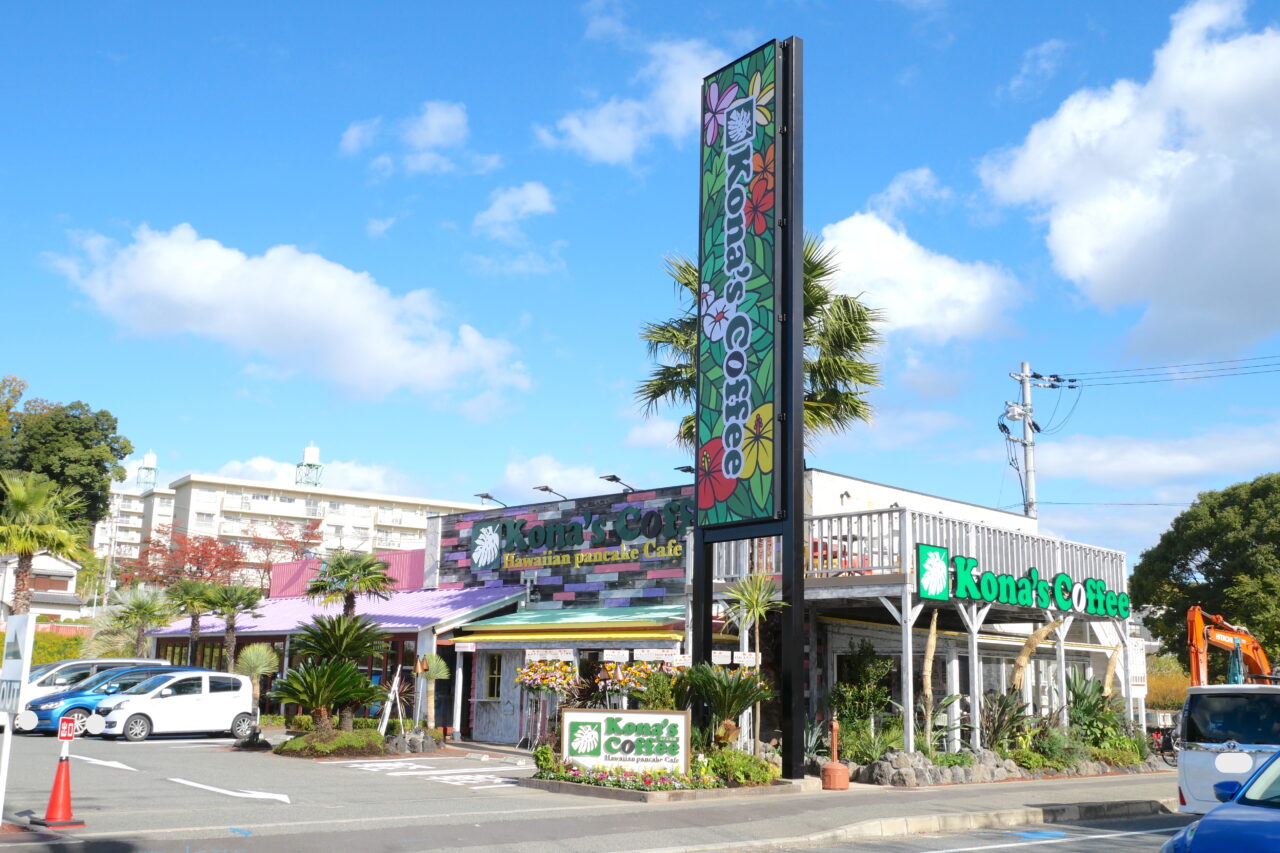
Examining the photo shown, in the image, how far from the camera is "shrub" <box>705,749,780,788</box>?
15.3 metres

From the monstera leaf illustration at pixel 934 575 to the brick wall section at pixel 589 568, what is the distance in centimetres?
521

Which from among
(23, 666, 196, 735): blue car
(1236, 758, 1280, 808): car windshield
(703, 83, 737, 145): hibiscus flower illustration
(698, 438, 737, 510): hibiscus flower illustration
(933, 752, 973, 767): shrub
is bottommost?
(933, 752, 973, 767): shrub

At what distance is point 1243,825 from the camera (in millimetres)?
5836

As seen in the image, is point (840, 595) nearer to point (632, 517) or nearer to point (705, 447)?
point (705, 447)

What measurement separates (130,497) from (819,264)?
102884 mm

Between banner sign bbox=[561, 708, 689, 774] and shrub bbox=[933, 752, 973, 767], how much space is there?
5.42m

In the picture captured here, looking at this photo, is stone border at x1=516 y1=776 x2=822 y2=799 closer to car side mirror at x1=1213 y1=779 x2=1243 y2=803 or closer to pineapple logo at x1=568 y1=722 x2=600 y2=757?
pineapple logo at x1=568 y1=722 x2=600 y2=757

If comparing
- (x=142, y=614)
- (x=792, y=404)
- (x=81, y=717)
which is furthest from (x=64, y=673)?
(x=792, y=404)

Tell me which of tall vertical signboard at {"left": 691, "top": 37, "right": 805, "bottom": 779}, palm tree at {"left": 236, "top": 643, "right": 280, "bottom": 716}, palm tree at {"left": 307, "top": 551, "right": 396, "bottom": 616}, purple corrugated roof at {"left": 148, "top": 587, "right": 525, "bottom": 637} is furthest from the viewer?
palm tree at {"left": 236, "top": 643, "right": 280, "bottom": 716}

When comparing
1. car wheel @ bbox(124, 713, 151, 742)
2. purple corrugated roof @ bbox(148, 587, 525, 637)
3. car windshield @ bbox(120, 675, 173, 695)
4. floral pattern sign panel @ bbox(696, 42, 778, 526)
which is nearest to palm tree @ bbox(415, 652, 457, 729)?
purple corrugated roof @ bbox(148, 587, 525, 637)

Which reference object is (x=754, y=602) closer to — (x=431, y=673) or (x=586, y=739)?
(x=586, y=739)

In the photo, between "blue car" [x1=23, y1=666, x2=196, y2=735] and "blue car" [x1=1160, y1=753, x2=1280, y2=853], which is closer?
"blue car" [x1=1160, y1=753, x2=1280, y2=853]

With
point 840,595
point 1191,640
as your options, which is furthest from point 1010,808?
point 1191,640

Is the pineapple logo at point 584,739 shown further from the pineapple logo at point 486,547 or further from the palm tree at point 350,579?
the pineapple logo at point 486,547
